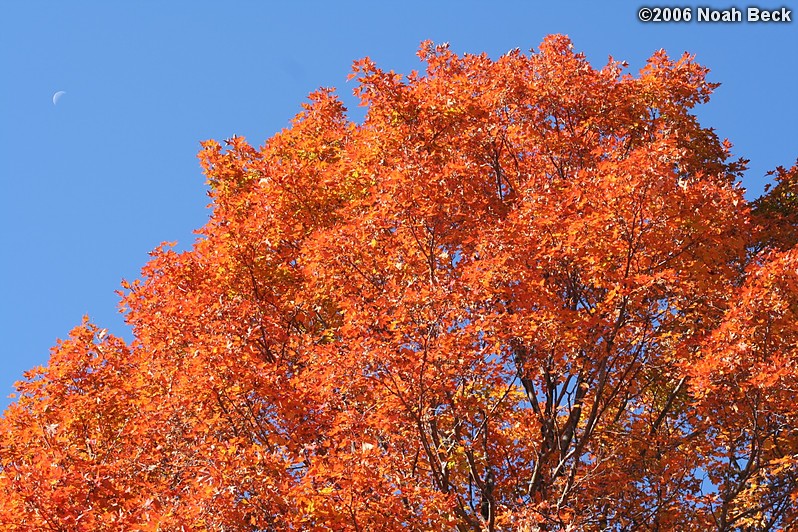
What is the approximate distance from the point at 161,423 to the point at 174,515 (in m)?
3.15

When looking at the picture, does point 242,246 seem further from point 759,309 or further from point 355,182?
point 759,309

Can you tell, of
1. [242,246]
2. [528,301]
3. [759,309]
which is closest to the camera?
[759,309]

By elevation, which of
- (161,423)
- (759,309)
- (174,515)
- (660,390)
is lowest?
(174,515)

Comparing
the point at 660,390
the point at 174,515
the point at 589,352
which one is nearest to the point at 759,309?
the point at 589,352

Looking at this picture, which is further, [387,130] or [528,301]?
[387,130]

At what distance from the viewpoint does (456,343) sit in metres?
15.0

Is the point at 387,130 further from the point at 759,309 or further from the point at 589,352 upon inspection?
the point at 759,309

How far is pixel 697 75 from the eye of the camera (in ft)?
70.1

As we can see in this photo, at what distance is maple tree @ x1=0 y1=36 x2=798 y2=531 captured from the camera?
14445 millimetres

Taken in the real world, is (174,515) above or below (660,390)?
below

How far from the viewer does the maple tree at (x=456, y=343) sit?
569 inches

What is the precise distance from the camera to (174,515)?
13.1 m

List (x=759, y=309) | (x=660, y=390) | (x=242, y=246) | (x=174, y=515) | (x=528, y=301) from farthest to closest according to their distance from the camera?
(x=660, y=390)
(x=242, y=246)
(x=528, y=301)
(x=759, y=309)
(x=174, y=515)

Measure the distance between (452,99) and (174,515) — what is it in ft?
35.7
